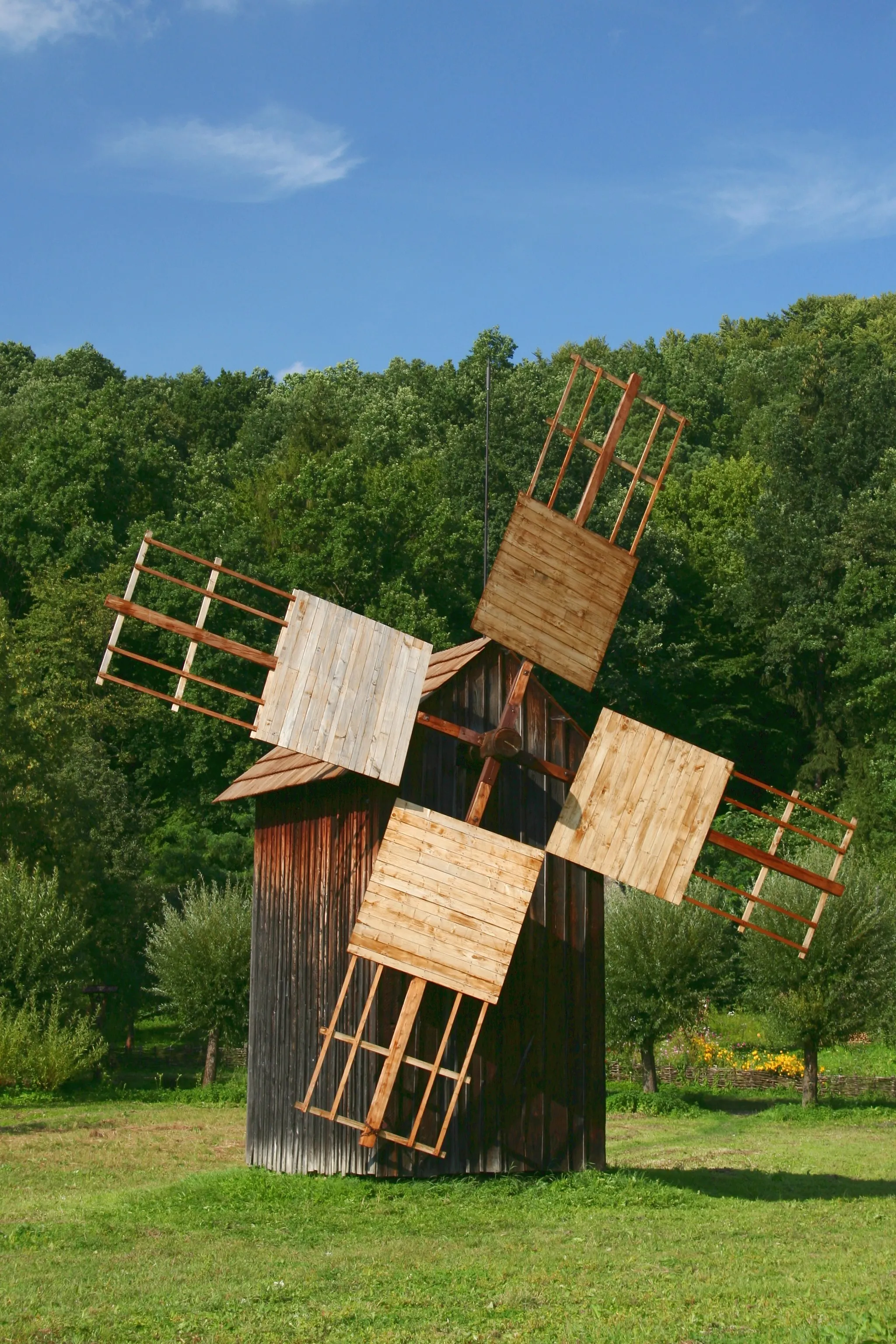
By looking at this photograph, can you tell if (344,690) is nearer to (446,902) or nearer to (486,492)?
(446,902)

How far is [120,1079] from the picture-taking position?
1302 inches

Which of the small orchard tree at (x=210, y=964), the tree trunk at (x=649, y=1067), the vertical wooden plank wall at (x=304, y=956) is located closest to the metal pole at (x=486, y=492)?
the vertical wooden plank wall at (x=304, y=956)

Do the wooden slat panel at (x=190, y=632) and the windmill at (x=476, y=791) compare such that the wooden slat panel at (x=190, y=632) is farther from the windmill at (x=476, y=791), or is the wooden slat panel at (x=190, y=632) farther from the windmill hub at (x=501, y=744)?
the windmill hub at (x=501, y=744)

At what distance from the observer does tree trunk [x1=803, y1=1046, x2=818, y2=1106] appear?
99.3 feet

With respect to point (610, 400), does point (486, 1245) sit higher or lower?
lower

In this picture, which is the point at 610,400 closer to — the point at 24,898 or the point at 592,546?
the point at 24,898

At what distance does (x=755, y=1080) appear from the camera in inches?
1314

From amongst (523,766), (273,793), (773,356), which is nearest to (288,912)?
(273,793)

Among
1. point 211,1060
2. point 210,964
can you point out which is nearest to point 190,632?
point 210,964

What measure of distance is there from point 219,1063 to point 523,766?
21.7 metres

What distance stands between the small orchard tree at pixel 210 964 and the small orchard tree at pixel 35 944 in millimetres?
2015

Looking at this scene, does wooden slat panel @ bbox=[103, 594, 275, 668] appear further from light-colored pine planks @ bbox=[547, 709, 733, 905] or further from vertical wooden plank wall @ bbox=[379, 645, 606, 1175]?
light-colored pine planks @ bbox=[547, 709, 733, 905]

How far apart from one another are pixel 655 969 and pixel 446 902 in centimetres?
1841

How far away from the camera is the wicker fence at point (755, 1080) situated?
3200 centimetres
